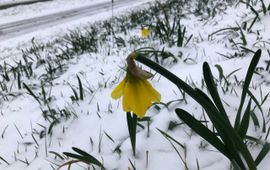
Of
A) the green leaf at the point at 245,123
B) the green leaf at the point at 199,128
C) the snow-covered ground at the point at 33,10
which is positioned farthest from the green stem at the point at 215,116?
the snow-covered ground at the point at 33,10

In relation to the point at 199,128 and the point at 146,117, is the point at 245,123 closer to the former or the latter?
the point at 199,128

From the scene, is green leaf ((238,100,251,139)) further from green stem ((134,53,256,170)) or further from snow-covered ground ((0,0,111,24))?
snow-covered ground ((0,0,111,24))

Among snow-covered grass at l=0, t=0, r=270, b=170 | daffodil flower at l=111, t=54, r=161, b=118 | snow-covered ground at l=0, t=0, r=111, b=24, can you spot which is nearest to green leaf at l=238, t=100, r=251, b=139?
snow-covered grass at l=0, t=0, r=270, b=170

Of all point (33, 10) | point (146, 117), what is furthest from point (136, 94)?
point (33, 10)

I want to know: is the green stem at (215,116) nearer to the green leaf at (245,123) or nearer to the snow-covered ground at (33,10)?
the green leaf at (245,123)

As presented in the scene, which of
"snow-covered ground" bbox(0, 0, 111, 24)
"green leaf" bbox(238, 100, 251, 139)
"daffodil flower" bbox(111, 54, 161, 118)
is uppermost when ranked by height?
"daffodil flower" bbox(111, 54, 161, 118)

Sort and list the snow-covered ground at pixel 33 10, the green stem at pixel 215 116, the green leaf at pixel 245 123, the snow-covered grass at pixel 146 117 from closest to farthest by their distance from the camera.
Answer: the green stem at pixel 215 116 < the green leaf at pixel 245 123 < the snow-covered grass at pixel 146 117 < the snow-covered ground at pixel 33 10

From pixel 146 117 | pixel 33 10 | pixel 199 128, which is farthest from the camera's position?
pixel 33 10

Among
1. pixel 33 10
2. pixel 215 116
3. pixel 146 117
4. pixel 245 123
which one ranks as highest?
pixel 215 116

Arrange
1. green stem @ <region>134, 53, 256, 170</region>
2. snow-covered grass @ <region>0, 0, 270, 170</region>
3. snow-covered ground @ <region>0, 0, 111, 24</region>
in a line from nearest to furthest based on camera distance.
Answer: green stem @ <region>134, 53, 256, 170</region>
snow-covered grass @ <region>0, 0, 270, 170</region>
snow-covered ground @ <region>0, 0, 111, 24</region>

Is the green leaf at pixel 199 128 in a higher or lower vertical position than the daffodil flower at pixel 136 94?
lower

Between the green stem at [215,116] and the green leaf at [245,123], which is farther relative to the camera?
the green leaf at [245,123]
